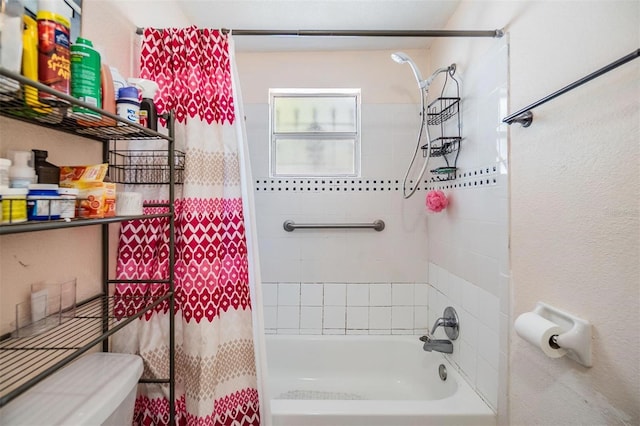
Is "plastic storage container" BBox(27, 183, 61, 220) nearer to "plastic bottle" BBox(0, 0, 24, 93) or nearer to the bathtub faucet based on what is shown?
"plastic bottle" BBox(0, 0, 24, 93)

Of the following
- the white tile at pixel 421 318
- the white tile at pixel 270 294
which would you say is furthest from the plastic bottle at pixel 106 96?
the white tile at pixel 421 318

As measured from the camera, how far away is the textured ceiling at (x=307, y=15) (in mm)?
1622

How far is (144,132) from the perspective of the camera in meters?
0.93

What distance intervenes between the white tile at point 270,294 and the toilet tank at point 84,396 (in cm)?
109

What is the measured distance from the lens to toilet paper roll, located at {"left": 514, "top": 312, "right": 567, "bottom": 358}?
2.79ft

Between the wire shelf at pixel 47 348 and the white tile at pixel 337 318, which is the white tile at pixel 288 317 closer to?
the white tile at pixel 337 318

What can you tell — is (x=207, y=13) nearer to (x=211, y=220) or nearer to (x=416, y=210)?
(x=211, y=220)

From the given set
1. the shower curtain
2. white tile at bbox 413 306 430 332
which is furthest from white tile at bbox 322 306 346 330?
the shower curtain

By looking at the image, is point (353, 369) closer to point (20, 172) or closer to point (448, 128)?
point (448, 128)

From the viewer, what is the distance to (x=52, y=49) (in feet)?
2.12

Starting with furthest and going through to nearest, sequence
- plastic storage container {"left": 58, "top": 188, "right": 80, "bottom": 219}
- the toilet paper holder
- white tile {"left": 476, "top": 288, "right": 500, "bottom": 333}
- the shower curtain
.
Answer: white tile {"left": 476, "top": 288, "right": 500, "bottom": 333} → the shower curtain → the toilet paper holder → plastic storage container {"left": 58, "top": 188, "right": 80, "bottom": 219}

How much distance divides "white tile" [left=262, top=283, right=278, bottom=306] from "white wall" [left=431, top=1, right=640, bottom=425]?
52.5 inches

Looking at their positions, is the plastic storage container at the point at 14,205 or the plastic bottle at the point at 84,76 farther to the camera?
the plastic bottle at the point at 84,76

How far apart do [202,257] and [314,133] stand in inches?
50.9
